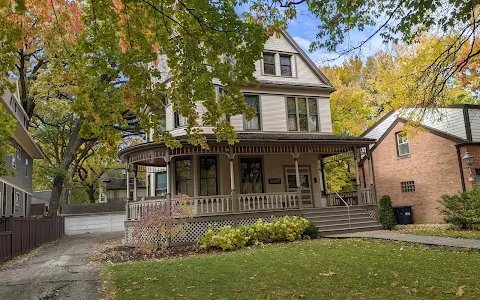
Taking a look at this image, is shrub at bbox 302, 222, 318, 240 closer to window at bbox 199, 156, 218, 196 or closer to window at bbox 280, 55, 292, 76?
window at bbox 199, 156, 218, 196

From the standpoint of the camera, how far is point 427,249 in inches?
395

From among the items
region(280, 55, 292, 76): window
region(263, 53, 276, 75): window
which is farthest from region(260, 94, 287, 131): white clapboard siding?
region(280, 55, 292, 76): window

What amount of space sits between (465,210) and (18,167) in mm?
22966

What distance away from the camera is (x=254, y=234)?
1345 centimetres

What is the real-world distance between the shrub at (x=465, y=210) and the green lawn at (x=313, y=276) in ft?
17.1

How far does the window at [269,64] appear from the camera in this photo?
19.6 metres

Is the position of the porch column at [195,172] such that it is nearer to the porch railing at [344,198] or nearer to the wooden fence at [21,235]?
the wooden fence at [21,235]

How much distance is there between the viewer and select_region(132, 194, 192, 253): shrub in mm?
13685

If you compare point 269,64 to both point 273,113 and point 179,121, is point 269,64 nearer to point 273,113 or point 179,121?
point 273,113

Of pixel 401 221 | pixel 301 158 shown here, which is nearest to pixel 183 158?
pixel 301 158

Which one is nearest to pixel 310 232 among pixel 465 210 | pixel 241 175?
pixel 241 175

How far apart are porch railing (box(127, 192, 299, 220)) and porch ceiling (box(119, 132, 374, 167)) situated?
72.3 inches

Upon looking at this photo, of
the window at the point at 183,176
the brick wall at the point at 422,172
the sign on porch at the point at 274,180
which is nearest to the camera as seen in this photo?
the window at the point at 183,176

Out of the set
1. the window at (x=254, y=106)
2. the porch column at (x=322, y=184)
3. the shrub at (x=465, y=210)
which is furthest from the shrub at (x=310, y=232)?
the window at (x=254, y=106)
